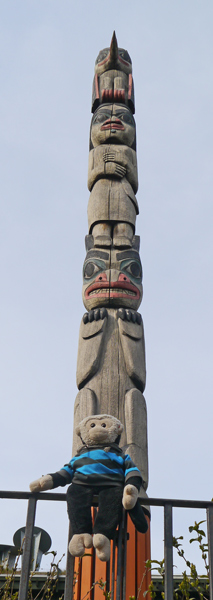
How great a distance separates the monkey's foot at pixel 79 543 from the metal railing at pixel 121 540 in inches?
2.0

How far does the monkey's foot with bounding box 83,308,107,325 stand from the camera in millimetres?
9328

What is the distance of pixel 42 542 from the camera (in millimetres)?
10031

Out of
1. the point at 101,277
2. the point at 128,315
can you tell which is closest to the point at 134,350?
the point at 128,315

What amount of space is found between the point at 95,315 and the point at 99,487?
15.5 ft

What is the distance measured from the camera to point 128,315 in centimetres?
934

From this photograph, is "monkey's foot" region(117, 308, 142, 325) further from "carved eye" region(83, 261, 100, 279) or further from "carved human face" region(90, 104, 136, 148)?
"carved human face" region(90, 104, 136, 148)

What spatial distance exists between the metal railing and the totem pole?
3.35 metres

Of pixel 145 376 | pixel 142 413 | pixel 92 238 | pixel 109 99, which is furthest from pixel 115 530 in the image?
pixel 109 99

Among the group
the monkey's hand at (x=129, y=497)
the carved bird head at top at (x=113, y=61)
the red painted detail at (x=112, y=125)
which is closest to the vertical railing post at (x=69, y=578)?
the monkey's hand at (x=129, y=497)

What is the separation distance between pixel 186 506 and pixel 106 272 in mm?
5760

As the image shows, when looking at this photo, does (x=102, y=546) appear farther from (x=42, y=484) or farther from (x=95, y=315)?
(x=95, y=315)

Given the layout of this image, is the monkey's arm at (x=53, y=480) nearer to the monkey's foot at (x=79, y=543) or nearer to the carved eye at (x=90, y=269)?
the monkey's foot at (x=79, y=543)

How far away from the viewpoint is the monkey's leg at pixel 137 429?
7793mm

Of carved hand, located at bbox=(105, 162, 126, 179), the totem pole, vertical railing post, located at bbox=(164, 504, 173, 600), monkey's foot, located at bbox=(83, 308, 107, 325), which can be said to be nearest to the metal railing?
vertical railing post, located at bbox=(164, 504, 173, 600)
